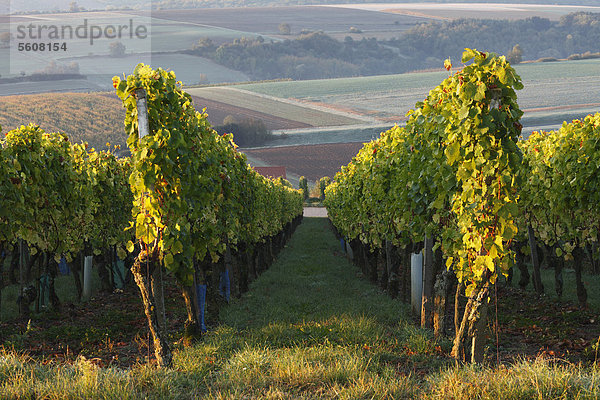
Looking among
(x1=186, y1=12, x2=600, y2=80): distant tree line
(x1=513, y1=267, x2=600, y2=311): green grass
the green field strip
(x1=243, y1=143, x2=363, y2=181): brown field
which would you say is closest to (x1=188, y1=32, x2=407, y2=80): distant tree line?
(x1=186, y1=12, x2=600, y2=80): distant tree line

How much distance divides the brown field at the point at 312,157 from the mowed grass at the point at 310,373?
8237 centimetres

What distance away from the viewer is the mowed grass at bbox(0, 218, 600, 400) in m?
5.22

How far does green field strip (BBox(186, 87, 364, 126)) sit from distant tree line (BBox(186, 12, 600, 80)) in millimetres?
32238

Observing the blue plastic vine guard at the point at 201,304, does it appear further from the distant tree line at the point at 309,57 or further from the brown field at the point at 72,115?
the distant tree line at the point at 309,57

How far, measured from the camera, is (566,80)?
4422 inches

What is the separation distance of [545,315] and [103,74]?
12532 cm

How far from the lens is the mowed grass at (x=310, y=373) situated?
5223mm

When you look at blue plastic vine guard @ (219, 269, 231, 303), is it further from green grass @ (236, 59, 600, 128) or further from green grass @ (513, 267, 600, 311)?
green grass @ (236, 59, 600, 128)

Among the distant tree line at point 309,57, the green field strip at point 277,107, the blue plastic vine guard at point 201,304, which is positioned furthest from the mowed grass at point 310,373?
the distant tree line at point 309,57

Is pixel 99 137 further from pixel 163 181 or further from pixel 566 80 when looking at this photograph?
pixel 566 80

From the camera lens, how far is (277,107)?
11138 cm

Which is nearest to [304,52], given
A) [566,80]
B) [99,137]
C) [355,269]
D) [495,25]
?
[495,25]

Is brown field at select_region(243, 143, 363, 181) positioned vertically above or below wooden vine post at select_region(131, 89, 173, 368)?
below

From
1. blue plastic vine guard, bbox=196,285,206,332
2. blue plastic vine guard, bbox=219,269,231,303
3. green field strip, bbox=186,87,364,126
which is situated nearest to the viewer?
blue plastic vine guard, bbox=196,285,206,332
